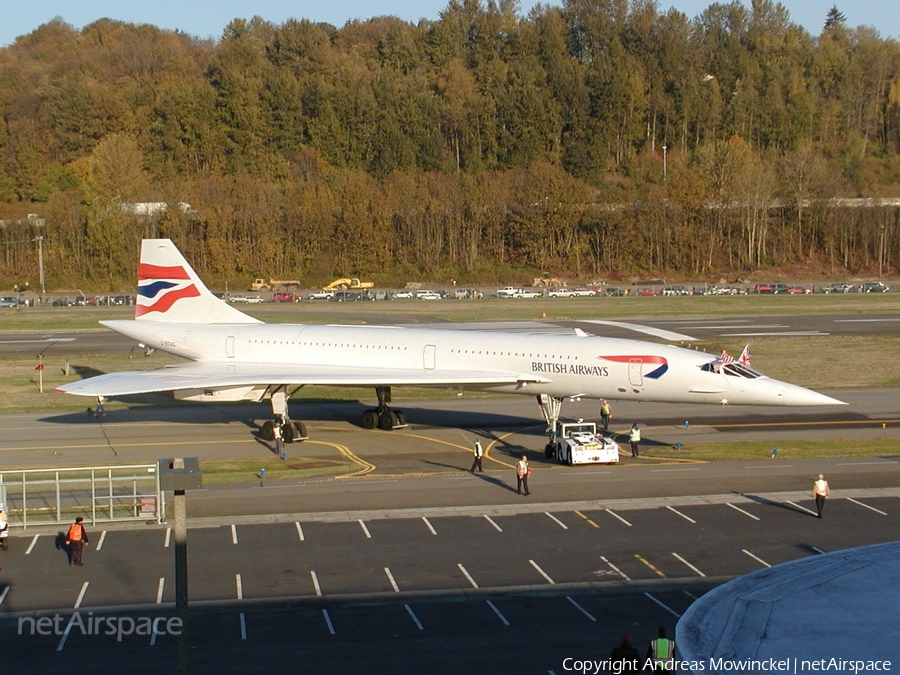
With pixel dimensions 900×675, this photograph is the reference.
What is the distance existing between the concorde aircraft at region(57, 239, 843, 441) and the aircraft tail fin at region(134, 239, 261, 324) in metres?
0.05

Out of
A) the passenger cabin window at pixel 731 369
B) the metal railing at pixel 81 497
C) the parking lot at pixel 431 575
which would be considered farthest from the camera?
the passenger cabin window at pixel 731 369

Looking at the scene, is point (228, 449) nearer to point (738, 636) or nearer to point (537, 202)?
point (738, 636)

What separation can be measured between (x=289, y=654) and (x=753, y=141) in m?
176

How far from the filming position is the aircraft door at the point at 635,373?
132ft

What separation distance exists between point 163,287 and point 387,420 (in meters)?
14.9

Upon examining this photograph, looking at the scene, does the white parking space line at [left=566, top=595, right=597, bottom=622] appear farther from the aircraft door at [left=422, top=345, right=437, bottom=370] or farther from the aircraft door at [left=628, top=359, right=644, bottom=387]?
the aircraft door at [left=422, top=345, right=437, bottom=370]

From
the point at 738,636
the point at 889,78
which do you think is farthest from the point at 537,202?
the point at 738,636

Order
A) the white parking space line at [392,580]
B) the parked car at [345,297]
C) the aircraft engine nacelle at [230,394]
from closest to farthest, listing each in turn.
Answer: the white parking space line at [392,580] → the aircraft engine nacelle at [230,394] → the parked car at [345,297]

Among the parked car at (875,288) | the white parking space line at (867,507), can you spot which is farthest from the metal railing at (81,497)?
the parked car at (875,288)

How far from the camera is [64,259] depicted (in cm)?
14050

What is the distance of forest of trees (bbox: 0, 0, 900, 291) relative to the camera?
146000 mm

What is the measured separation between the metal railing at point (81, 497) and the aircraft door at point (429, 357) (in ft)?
46.5

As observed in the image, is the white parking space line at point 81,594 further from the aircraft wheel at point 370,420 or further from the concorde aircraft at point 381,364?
the aircraft wheel at point 370,420

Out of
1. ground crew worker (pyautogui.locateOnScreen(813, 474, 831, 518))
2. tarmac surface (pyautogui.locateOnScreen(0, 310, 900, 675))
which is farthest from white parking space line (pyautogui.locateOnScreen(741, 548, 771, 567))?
ground crew worker (pyautogui.locateOnScreen(813, 474, 831, 518))
